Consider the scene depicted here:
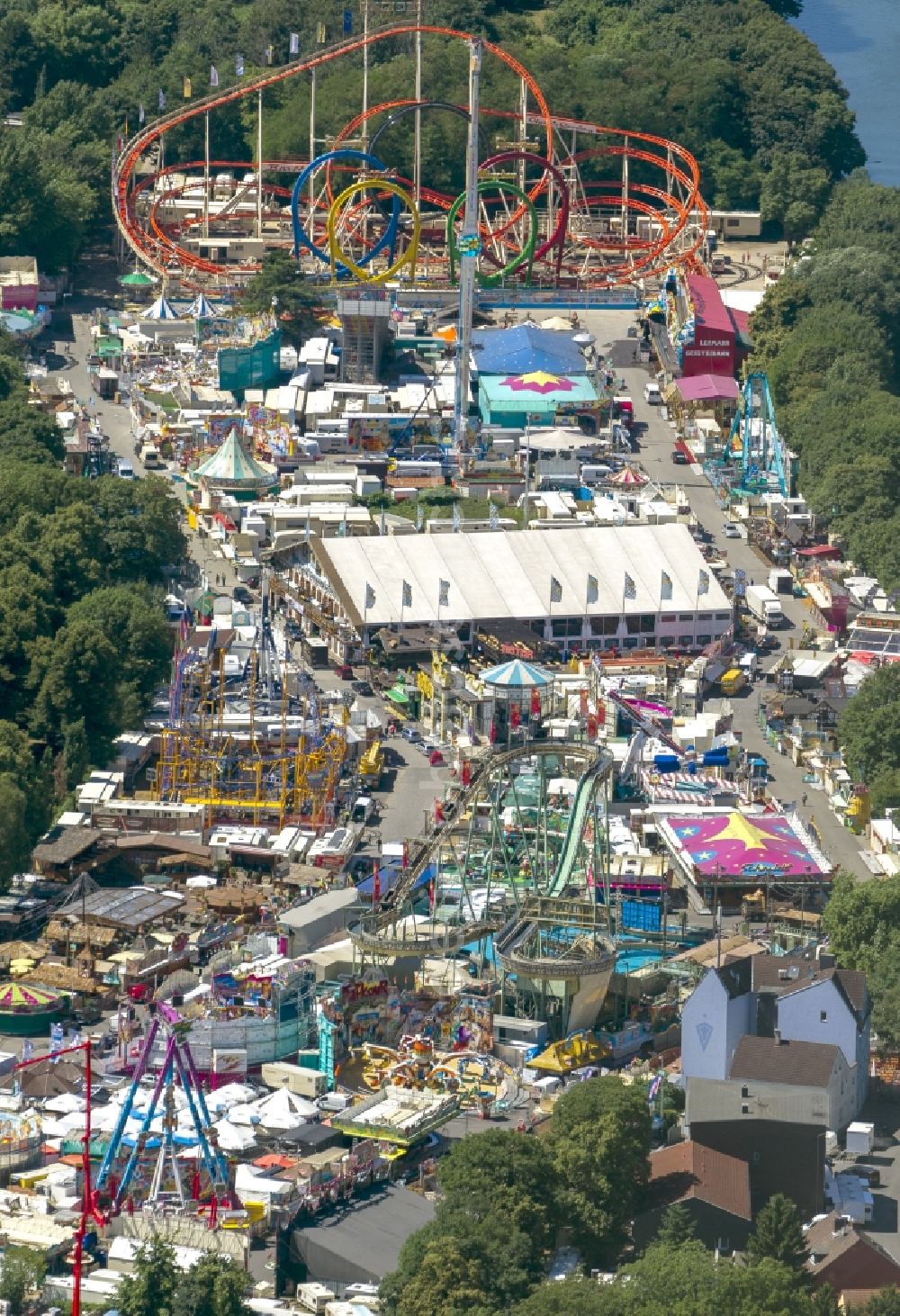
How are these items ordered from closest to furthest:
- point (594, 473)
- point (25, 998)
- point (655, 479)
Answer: point (25, 998), point (594, 473), point (655, 479)

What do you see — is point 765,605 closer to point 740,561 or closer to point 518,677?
point 740,561

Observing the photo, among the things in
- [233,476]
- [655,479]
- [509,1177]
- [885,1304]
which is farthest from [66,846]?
[655,479]

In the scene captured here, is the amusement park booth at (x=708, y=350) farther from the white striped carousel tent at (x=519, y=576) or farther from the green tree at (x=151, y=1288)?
the green tree at (x=151, y=1288)

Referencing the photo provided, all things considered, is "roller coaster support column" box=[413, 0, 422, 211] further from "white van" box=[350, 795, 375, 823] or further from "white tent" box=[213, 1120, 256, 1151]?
"white tent" box=[213, 1120, 256, 1151]

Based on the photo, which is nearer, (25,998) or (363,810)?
(25,998)

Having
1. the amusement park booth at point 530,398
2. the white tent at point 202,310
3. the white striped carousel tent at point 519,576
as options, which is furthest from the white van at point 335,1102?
the white tent at point 202,310

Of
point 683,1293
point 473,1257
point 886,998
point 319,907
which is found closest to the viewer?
point 683,1293

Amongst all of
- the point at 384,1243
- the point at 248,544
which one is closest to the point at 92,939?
the point at 384,1243
